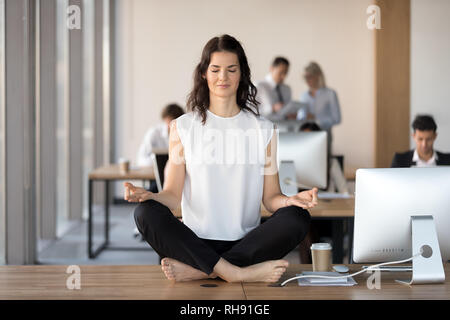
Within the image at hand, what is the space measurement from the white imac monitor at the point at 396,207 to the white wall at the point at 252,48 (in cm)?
713

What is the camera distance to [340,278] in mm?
2264

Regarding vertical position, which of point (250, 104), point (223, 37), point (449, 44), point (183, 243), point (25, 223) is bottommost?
point (25, 223)

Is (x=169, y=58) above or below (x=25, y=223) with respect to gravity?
above

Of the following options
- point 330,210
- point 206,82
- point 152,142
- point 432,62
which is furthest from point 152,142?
point 206,82

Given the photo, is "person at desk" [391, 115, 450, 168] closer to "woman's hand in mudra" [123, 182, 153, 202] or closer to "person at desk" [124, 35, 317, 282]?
"person at desk" [124, 35, 317, 282]

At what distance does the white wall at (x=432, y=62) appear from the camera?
8.17 meters

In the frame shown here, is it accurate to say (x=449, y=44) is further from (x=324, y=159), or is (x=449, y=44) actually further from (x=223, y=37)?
(x=223, y=37)

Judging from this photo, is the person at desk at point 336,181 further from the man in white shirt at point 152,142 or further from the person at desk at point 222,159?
the man in white shirt at point 152,142

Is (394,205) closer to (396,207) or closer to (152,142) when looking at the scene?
(396,207)

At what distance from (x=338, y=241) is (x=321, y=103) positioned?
4305 mm

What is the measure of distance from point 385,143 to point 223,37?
6.30 m

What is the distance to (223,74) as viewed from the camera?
104 inches

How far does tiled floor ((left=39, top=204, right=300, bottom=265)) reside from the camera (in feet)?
19.1
